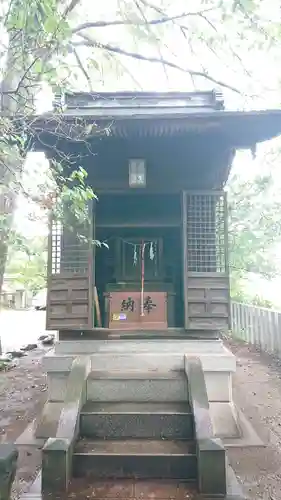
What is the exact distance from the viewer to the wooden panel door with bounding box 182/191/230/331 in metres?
5.34

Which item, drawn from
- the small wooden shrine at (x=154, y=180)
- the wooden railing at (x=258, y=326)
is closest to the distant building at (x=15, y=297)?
the wooden railing at (x=258, y=326)

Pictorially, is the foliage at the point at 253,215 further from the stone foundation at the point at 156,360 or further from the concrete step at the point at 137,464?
the concrete step at the point at 137,464

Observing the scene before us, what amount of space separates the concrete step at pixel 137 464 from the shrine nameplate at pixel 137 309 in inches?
90.2

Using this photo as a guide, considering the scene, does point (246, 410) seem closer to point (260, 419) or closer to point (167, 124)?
point (260, 419)

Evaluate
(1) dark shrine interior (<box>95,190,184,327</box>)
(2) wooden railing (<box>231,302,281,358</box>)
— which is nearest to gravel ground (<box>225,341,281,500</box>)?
(2) wooden railing (<box>231,302,281,358</box>)

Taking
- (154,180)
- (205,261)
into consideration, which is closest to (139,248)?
(154,180)

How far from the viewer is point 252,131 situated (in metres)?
5.00

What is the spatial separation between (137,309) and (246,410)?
2.31 m

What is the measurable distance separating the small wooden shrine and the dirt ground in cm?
150

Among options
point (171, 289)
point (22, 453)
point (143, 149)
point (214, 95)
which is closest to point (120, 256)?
point (171, 289)

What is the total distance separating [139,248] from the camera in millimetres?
7059

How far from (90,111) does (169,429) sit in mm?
4376

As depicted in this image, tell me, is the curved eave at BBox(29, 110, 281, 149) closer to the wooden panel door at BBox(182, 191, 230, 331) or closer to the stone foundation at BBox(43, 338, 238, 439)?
the wooden panel door at BBox(182, 191, 230, 331)

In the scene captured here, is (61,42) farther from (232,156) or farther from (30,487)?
(30,487)
